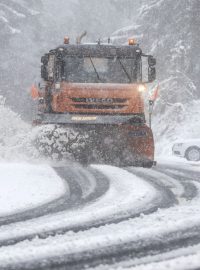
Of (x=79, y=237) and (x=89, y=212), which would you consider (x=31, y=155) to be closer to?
(x=89, y=212)

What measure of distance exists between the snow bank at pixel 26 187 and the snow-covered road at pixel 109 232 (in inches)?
9.7

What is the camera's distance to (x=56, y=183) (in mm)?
7449

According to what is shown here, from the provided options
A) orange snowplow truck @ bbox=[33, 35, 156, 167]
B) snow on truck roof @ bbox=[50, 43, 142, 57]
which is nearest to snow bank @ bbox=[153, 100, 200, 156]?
snow on truck roof @ bbox=[50, 43, 142, 57]

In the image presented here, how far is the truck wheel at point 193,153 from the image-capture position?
18.2 m

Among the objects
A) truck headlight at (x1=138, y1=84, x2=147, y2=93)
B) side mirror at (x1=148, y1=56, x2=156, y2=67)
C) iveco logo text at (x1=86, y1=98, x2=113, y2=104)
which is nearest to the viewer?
iveco logo text at (x1=86, y1=98, x2=113, y2=104)

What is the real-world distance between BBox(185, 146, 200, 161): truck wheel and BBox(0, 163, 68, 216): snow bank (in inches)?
385

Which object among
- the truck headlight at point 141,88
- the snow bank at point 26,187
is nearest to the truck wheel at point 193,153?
the truck headlight at point 141,88

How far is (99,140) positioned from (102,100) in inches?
33.8

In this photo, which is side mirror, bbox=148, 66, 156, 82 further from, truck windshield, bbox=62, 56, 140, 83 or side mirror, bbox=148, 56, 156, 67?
truck windshield, bbox=62, 56, 140, 83

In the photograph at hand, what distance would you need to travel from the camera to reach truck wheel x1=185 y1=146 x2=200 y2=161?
1820 centimetres

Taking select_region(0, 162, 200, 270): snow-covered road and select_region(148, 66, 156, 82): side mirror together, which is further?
select_region(148, 66, 156, 82): side mirror

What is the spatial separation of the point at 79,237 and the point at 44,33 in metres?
38.3

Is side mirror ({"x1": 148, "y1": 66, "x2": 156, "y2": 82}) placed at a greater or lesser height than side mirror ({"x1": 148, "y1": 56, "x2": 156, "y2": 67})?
lesser

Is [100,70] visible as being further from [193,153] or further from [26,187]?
[193,153]
